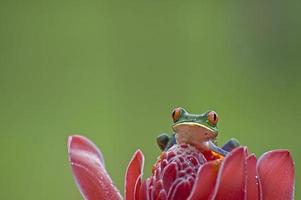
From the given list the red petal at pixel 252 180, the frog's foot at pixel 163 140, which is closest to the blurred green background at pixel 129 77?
the frog's foot at pixel 163 140

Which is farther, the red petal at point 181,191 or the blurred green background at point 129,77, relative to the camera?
the blurred green background at point 129,77

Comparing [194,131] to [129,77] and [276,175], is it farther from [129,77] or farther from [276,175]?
[129,77]

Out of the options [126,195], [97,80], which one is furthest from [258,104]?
[126,195]

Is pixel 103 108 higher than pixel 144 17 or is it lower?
lower

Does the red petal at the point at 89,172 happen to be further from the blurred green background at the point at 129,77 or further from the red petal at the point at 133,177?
the blurred green background at the point at 129,77

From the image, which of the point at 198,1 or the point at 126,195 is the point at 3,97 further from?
the point at 126,195

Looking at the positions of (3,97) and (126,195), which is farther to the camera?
(3,97)

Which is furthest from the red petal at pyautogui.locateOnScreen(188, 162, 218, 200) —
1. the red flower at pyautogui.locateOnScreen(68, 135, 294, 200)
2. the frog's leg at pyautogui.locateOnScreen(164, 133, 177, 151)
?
the frog's leg at pyautogui.locateOnScreen(164, 133, 177, 151)

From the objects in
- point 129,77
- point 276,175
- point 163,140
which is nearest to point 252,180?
point 276,175
